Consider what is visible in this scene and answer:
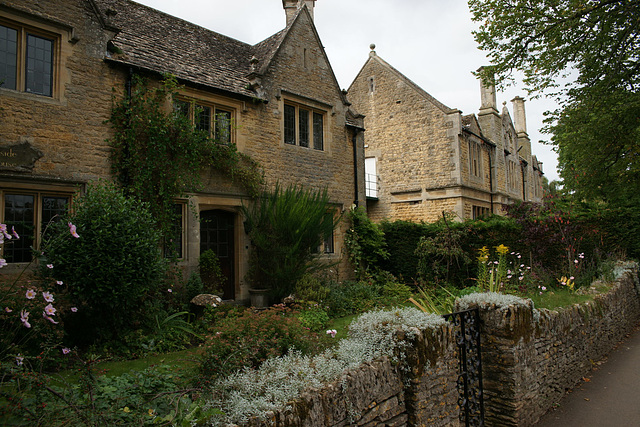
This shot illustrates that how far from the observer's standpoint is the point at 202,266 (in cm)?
1002

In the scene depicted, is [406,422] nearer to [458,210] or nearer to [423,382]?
[423,382]

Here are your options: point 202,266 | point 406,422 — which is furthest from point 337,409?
point 202,266

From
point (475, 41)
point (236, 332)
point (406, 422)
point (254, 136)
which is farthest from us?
point (475, 41)

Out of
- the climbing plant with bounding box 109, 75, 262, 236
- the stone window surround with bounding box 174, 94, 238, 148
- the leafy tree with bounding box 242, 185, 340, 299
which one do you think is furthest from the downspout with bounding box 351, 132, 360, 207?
the climbing plant with bounding box 109, 75, 262, 236

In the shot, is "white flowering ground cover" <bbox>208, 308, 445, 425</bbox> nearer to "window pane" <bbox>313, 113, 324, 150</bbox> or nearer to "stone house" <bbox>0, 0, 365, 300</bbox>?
"stone house" <bbox>0, 0, 365, 300</bbox>

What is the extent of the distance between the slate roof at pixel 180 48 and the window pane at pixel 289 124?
4.87 ft

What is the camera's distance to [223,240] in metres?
11.1

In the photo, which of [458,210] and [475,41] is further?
[458,210]

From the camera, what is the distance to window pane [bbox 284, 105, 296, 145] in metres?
12.5

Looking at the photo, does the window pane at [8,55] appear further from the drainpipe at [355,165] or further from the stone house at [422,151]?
the stone house at [422,151]

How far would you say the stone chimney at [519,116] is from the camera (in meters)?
34.3

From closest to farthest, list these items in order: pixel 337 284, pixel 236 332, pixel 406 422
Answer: pixel 406 422, pixel 236 332, pixel 337 284

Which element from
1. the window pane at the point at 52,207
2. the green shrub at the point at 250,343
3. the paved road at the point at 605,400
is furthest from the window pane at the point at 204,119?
the paved road at the point at 605,400

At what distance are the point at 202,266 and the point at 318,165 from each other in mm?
5158
